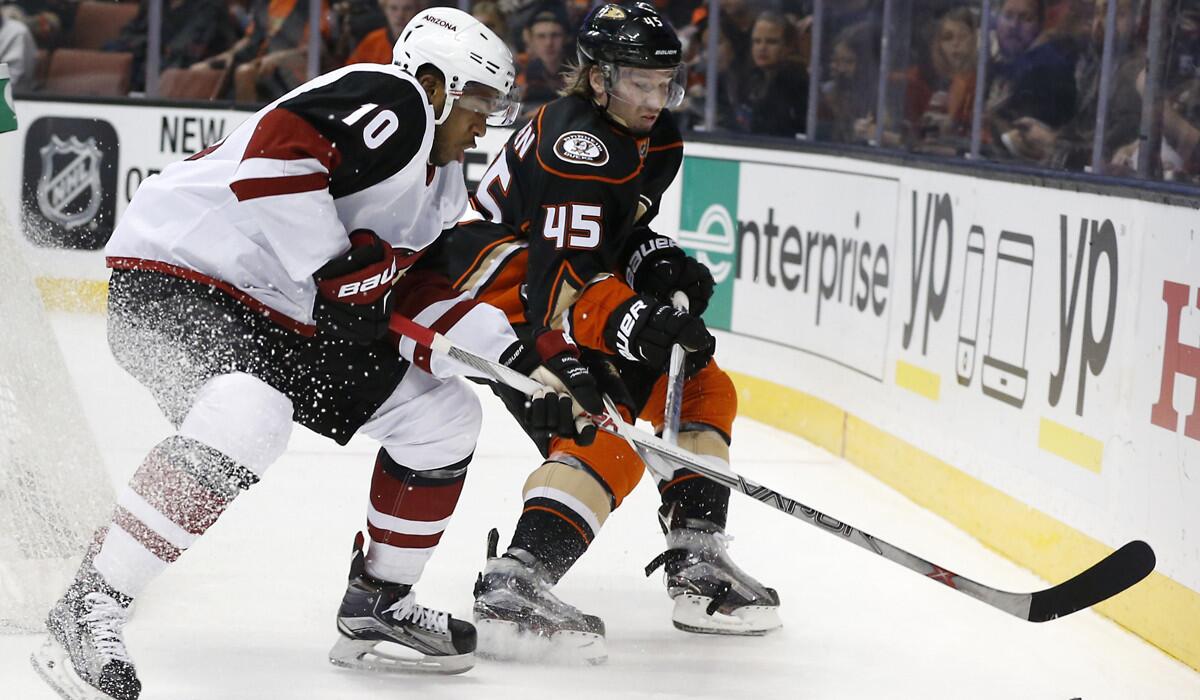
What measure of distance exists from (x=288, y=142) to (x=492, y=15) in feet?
14.7

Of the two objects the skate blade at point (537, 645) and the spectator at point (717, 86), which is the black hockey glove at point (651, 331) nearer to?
the skate blade at point (537, 645)

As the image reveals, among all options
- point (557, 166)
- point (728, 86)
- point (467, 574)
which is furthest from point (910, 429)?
point (728, 86)

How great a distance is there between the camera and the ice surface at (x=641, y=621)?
8.59 feet

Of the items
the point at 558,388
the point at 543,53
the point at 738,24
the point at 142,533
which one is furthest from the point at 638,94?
the point at 543,53

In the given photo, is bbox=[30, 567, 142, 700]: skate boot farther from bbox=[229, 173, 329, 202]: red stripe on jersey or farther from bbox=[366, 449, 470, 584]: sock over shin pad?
bbox=[229, 173, 329, 202]: red stripe on jersey

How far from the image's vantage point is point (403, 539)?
2.62m

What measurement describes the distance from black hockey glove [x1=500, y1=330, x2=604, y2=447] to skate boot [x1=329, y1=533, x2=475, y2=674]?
39 centimetres

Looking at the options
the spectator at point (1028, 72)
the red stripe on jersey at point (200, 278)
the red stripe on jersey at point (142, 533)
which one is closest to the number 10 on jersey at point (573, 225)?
the red stripe on jersey at point (200, 278)

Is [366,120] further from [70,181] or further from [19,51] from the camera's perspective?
[19,51]

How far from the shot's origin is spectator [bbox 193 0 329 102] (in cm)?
686

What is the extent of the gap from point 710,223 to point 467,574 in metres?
2.46

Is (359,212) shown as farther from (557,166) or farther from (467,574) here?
(467,574)

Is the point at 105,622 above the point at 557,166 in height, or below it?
below

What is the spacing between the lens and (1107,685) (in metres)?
2.76
